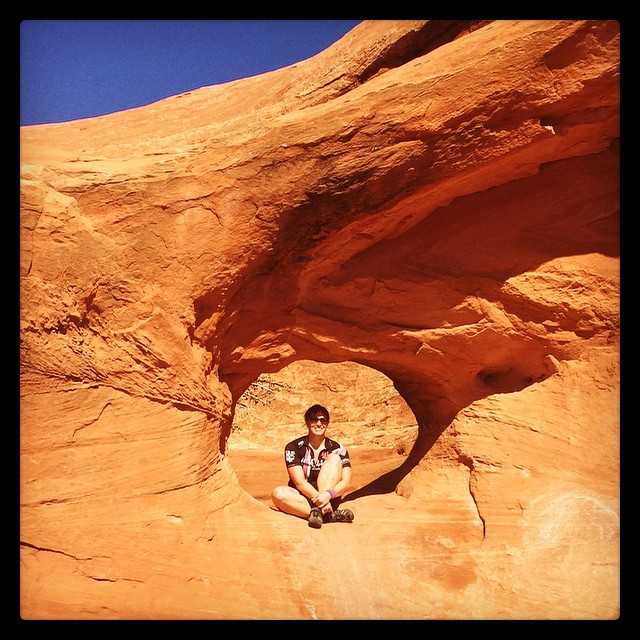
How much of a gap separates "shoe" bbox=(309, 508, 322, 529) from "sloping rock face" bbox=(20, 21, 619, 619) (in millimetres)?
57

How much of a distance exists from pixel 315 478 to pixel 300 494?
14.6 inches

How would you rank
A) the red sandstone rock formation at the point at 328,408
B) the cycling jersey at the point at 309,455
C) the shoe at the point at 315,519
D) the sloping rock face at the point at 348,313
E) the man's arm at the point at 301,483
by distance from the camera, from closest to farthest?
the sloping rock face at the point at 348,313, the shoe at the point at 315,519, the man's arm at the point at 301,483, the cycling jersey at the point at 309,455, the red sandstone rock formation at the point at 328,408

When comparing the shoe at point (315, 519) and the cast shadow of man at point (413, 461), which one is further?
the cast shadow of man at point (413, 461)

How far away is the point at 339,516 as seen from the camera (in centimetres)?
450

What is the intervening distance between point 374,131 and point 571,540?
310 cm

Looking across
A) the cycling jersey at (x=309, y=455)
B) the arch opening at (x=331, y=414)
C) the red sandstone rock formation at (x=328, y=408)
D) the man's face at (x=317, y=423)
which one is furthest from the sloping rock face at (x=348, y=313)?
the red sandstone rock formation at (x=328, y=408)

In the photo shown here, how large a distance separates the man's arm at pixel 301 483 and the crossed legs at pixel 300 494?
0.04 meters

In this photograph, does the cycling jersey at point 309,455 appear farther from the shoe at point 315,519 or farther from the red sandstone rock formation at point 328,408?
the red sandstone rock formation at point 328,408

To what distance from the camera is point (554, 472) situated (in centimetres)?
424

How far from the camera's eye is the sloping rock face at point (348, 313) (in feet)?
12.5

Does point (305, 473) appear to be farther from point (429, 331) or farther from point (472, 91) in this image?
point (472, 91)

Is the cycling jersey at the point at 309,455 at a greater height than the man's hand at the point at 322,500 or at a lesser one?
greater

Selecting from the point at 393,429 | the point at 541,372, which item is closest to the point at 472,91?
the point at 541,372

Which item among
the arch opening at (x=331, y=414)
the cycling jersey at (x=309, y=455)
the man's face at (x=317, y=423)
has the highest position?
the man's face at (x=317, y=423)
